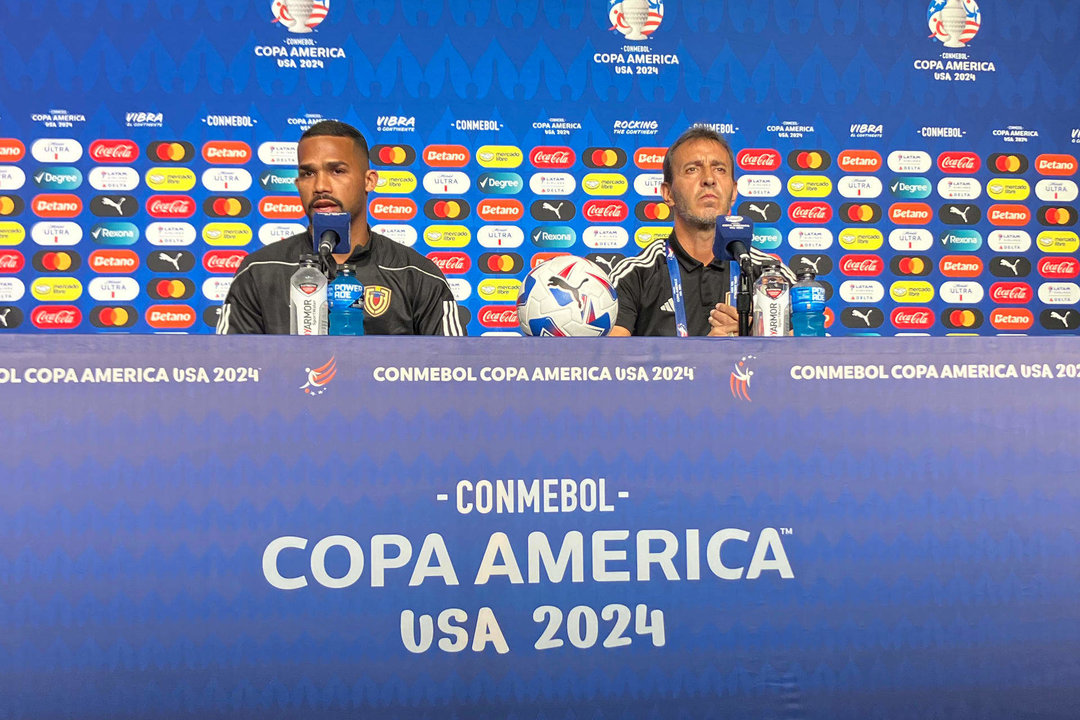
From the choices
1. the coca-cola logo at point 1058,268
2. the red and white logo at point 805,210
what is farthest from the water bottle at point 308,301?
the coca-cola logo at point 1058,268

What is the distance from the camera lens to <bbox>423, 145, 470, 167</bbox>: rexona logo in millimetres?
3230

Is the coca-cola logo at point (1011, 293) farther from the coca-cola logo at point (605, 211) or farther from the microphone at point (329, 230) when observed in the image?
the microphone at point (329, 230)

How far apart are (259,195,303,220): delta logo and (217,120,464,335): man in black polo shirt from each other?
22.1 inches

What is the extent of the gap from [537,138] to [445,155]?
36 cm

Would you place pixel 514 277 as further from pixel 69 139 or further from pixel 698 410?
pixel 698 410

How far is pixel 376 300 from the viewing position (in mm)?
2418

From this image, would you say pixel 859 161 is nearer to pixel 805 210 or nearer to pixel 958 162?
pixel 805 210

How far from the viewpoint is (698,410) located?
1.37 m

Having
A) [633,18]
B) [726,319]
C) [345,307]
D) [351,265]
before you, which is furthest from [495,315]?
[345,307]

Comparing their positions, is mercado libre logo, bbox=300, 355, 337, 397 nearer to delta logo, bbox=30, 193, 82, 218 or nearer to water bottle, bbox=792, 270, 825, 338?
water bottle, bbox=792, 270, 825, 338

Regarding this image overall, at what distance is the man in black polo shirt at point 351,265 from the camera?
2.41 meters

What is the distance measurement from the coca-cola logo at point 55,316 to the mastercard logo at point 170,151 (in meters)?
0.62

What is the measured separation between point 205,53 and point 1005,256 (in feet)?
10.5

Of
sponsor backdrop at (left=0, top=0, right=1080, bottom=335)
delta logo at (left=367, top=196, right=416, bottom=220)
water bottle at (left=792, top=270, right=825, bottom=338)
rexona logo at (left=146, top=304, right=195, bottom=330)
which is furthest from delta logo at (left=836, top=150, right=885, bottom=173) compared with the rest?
rexona logo at (left=146, top=304, right=195, bottom=330)
